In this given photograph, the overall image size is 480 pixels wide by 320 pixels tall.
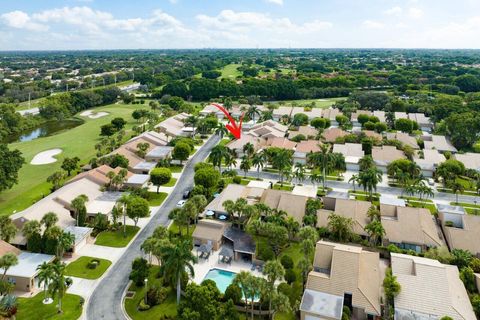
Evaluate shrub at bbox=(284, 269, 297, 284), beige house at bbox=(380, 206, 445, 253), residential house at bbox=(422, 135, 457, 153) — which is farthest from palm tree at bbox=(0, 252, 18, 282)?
residential house at bbox=(422, 135, 457, 153)

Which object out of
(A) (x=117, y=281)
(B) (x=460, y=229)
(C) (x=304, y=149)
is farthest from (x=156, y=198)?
(B) (x=460, y=229)

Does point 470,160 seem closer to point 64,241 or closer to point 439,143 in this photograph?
point 439,143

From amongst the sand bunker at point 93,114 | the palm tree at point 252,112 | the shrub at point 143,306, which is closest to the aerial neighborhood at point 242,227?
the shrub at point 143,306

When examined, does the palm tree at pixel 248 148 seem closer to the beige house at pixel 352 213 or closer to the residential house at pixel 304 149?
the residential house at pixel 304 149

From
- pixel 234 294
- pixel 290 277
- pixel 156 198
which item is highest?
pixel 234 294

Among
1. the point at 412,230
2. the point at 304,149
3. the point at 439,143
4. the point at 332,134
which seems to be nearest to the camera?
the point at 412,230

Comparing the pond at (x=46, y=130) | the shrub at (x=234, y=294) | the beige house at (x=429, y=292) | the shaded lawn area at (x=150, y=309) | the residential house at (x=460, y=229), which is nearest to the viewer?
the beige house at (x=429, y=292)
